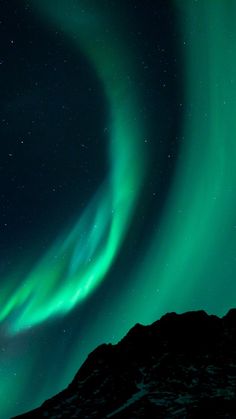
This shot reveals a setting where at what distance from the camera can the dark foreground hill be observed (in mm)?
38188

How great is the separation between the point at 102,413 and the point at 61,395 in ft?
39.5

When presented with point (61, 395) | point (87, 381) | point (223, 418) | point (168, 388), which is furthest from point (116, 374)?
point (223, 418)

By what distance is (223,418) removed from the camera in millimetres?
31516

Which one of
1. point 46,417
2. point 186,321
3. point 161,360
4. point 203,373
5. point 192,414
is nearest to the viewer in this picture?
point 192,414

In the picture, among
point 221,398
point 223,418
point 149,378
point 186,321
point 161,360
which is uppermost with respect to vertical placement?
point 186,321

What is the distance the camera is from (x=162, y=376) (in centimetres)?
4925

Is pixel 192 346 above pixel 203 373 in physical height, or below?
above

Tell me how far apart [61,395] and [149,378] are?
1116 cm

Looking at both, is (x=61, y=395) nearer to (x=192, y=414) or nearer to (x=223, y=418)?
(x=192, y=414)

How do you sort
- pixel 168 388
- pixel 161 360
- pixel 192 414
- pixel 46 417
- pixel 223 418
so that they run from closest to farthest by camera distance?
pixel 223 418 → pixel 192 414 → pixel 46 417 → pixel 168 388 → pixel 161 360

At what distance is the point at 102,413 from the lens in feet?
132

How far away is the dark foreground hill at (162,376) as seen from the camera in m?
38.2

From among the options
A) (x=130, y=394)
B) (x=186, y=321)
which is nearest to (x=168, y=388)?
(x=130, y=394)

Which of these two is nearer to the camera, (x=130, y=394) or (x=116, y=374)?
(x=130, y=394)
